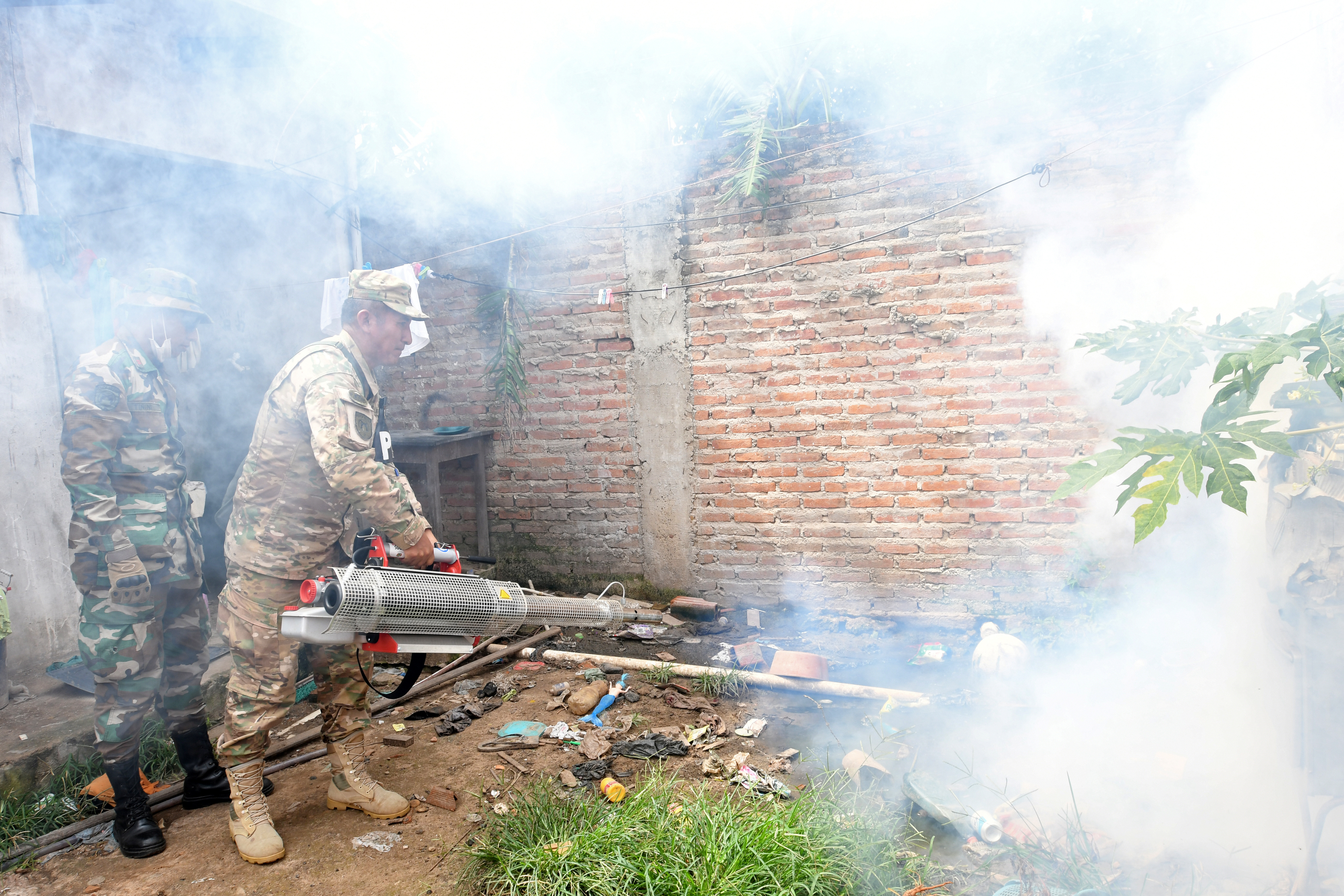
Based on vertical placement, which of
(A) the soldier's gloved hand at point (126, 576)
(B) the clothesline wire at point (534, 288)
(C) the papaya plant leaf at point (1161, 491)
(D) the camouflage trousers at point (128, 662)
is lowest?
(D) the camouflage trousers at point (128, 662)

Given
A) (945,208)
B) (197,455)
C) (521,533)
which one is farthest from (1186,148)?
(197,455)

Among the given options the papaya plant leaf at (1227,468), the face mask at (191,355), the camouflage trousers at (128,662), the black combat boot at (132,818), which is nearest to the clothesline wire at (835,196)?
the face mask at (191,355)

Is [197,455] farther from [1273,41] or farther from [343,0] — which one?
[1273,41]

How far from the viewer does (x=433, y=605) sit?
8.89ft

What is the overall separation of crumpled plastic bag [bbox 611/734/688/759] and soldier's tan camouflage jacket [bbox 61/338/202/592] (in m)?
2.26

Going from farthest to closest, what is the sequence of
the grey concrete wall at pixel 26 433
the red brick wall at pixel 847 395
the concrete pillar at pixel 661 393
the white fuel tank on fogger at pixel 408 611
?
the concrete pillar at pixel 661 393 < the red brick wall at pixel 847 395 < the grey concrete wall at pixel 26 433 < the white fuel tank on fogger at pixel 408 611

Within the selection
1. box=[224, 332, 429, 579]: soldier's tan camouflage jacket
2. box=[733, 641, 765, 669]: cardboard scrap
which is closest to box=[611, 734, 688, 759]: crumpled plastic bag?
box=[733, 641, 765, 669]: cardboard scrap

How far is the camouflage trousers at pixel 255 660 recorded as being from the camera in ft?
9.41

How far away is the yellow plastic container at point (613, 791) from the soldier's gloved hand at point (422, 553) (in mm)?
1273

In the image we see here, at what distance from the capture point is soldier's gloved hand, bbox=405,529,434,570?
2.93 meters

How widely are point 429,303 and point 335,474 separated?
11.7ft

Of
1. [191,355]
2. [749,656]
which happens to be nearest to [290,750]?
[191,355]

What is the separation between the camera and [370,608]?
2521mm

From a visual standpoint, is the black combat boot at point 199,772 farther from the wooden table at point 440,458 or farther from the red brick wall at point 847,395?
the red brick wall at point 847,395
